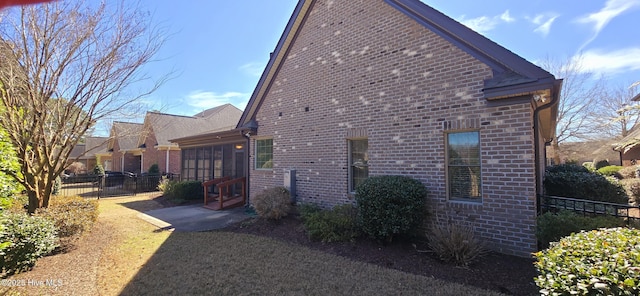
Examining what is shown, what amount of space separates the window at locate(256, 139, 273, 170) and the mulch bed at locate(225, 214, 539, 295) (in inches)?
150

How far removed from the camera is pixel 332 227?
6324mm

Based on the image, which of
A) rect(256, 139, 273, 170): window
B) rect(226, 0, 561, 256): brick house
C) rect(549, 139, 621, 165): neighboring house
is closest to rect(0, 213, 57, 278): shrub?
rect(226, 0, 561, 256): brick house

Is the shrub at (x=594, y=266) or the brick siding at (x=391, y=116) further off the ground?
the brick siding at (x=391, y=116)

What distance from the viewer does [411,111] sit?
6.56 m

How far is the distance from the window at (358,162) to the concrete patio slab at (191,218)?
11.9 feet

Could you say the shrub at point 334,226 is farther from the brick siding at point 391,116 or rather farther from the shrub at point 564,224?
the shrub at point 564,224

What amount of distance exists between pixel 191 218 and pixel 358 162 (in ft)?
18.7

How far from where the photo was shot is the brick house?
530cm

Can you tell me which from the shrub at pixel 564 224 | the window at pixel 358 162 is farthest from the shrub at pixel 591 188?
the window at pixel 358 162

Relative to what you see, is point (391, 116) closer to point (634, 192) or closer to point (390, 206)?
point (390, 206)

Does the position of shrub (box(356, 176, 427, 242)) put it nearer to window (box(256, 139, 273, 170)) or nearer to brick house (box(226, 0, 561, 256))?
brick house (box(226, 0, 561, 256))

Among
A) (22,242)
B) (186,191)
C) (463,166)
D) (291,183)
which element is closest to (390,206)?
(463,166)

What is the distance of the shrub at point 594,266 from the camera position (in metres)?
2.11

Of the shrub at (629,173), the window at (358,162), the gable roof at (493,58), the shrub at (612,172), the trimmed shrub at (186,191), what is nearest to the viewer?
the gable roof at (493,58)
